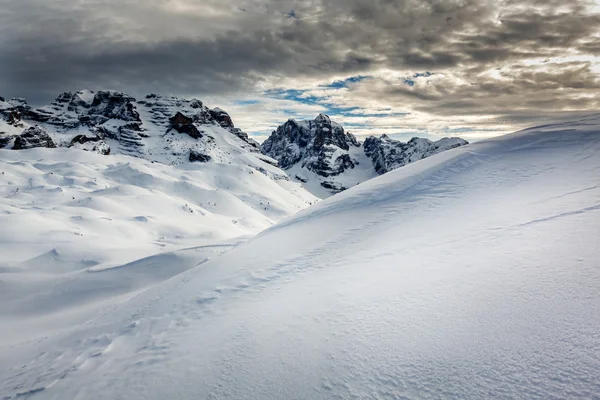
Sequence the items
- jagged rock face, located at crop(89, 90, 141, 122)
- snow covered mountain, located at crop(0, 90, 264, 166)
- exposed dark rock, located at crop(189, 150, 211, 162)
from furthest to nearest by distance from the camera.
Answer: jagged rock face, located at crop(89, 90, 141, 122)
exposed dark rock, located at crop(189, 150, 211, 162)
snow covered mountain, located at crop(0, 90, 264, 166)

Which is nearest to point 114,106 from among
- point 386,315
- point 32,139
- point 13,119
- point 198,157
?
point 13,119

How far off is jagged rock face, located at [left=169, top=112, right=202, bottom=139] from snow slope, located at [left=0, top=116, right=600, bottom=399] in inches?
3816

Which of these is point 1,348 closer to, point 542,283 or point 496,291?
point 496,291

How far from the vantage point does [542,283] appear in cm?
312

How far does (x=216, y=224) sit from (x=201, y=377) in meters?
15.6

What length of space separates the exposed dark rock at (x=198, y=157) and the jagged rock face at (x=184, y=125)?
24.4m

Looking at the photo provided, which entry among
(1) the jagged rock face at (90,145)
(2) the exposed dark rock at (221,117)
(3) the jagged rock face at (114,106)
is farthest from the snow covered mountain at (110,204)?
(2) the exposed dark rock at (221,117)

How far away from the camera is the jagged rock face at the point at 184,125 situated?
9719 cm

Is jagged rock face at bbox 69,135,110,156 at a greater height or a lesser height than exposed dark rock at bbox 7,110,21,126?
lesser

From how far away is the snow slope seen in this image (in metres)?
2.49

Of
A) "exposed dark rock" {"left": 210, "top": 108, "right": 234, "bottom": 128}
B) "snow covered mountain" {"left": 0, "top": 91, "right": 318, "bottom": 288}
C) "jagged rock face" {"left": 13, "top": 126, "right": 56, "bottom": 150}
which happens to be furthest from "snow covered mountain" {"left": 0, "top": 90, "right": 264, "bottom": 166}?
"exposed dark rock" {"left": 210, "top": 108, "right": 234, "bottom": 128}

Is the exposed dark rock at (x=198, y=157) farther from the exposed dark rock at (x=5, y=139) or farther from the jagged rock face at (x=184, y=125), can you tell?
the exposed dark rock at (x=5, y=139)

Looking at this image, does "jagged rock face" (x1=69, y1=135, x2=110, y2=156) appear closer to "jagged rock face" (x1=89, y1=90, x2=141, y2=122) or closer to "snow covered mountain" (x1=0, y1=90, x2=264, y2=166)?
"snow covered mountain" (x1=0, y1=90, x2=264, y2=166)

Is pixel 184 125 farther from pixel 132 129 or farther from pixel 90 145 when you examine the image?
pixel 90 145
